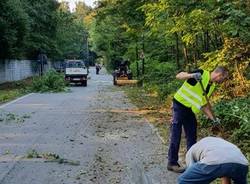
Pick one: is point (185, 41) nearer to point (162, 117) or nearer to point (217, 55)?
point (162, 117)

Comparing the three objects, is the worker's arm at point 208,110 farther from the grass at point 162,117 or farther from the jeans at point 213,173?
the jeans at point 213,173

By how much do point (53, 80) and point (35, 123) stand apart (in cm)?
1991

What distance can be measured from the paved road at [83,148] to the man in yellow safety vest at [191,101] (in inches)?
22.1

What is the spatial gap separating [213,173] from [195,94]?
169 inches

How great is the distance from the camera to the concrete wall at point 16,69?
44906 mm

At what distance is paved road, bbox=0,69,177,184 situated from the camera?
922cm

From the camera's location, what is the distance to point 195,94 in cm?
898

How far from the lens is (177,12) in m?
17.8

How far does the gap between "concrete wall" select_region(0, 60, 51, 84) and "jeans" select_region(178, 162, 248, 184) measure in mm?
40198

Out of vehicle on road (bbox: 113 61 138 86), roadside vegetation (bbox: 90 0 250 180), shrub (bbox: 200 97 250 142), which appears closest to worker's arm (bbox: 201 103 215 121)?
roadside vegetation (bbox: 90 0 250 180)

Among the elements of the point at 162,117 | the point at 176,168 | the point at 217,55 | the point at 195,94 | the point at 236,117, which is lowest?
the point at 162,117

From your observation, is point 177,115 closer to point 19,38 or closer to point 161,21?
point 161,21

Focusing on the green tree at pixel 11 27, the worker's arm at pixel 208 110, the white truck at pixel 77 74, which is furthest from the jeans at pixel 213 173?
the white truck at pixel 77 74

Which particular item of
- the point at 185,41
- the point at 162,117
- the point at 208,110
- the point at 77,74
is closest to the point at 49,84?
the point at 77,74
